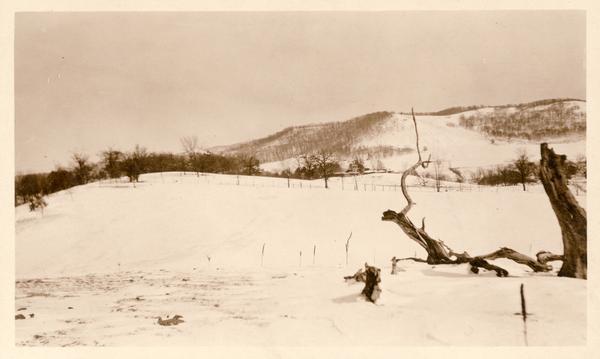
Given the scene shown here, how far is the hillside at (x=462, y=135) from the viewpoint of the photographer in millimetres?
8377

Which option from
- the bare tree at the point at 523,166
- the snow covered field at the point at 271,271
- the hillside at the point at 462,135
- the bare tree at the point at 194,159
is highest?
the hillside at the point at 462,135

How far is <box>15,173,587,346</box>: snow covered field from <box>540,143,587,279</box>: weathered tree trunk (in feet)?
0.98

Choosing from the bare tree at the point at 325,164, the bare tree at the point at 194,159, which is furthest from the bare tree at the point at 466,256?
the bare tree at the point at 194,159

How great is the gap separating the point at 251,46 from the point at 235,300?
5.24m

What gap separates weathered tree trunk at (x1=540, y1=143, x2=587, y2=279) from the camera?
6090 mm

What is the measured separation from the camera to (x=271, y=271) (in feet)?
25.8

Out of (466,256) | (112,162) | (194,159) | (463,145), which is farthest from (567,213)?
(463,145)

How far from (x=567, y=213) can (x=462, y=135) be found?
17604 mm

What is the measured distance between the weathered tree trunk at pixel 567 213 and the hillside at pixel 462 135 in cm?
82

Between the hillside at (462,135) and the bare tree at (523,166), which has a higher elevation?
the hillside at (462,135)

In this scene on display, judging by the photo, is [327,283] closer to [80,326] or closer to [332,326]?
[332,326]

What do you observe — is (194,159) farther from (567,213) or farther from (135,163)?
(567,213)

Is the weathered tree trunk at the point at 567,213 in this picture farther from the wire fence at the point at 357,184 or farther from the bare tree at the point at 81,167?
the bare tree at the point at 81,167

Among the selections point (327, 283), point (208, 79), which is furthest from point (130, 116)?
point (327, 283)
